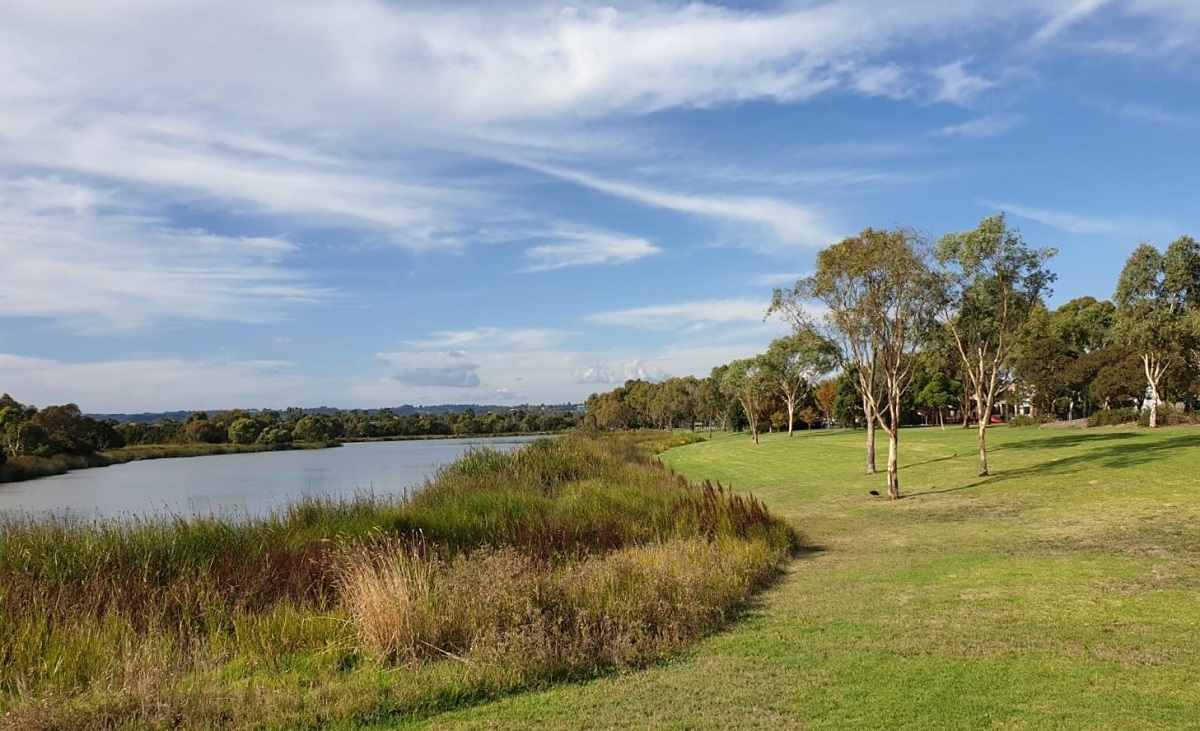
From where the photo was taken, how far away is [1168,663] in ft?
19.0

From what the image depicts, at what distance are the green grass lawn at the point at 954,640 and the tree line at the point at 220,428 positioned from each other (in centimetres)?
5428

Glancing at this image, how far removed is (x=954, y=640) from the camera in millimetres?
6695

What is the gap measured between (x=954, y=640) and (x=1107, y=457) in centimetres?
2141

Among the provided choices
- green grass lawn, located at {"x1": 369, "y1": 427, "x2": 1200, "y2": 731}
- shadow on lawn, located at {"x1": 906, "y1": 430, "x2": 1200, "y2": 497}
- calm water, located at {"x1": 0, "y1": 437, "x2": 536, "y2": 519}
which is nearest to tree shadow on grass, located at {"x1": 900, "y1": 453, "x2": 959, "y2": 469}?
shadow on lawn, located at {"x1": 906, "y1": 430, "x2": 1200, "y2": 497}

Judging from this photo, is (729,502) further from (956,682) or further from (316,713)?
(316,713)

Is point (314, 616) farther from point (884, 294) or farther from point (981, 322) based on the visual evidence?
point (981, 322)

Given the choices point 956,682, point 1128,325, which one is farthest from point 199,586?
point 1128,325

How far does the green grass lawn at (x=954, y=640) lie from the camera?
4.98m

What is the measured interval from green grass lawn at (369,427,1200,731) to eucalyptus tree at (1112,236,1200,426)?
49.9 ft

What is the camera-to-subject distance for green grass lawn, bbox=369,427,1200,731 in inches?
196

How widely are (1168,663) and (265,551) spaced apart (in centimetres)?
999

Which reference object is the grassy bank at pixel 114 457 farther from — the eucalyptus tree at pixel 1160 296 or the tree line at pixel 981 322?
the eucalyptus tree at pixel 1160 296


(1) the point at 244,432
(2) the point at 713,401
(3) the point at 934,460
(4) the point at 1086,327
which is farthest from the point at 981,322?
(1) the point at 244,432

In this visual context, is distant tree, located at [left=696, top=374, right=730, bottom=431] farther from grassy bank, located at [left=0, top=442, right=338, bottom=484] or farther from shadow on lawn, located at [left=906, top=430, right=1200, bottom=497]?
shadow on lawn, located at [left=906, top=430, right=1200, bottom=497]
